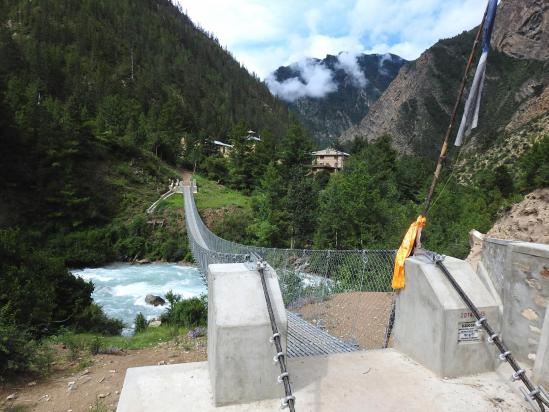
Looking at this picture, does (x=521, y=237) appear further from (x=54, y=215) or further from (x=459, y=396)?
(x=54, y=215)

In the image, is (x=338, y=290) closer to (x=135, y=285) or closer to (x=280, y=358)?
(x=280, y=358)

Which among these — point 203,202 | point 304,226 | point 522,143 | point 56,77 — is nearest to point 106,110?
point 56,77

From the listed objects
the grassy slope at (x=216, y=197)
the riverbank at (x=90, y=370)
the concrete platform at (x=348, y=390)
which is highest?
the grassy slope at (x=216, y=197)

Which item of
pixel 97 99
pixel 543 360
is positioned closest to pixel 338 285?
pixel 543 360

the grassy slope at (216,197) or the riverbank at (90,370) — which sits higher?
the grassy slope at (216,197)

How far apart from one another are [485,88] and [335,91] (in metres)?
130

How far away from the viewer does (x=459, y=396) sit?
6.47ft

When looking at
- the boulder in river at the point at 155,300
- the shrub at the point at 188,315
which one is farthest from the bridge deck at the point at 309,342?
the boulder in river at the point at 155,300

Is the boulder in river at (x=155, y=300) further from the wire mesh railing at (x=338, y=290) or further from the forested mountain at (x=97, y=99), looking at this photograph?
the forested mountain at (x=97, y=99)

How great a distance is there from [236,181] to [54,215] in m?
12.8

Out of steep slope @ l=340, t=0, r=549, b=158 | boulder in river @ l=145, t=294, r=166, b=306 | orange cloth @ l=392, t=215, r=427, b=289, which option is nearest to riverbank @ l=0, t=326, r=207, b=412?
orange cloth @ l=392, t=215, r=427, b=289

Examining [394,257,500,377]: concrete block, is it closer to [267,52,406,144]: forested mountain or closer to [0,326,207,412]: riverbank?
[0,326,207,412]: riverbank

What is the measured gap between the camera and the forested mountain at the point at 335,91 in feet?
513

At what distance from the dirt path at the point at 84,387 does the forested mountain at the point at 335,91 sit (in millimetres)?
140308
